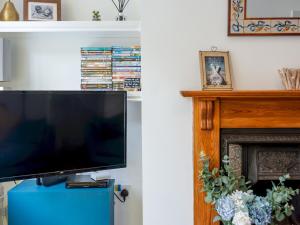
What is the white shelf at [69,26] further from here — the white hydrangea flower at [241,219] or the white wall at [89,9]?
the white hydrangea flower at [241,219]

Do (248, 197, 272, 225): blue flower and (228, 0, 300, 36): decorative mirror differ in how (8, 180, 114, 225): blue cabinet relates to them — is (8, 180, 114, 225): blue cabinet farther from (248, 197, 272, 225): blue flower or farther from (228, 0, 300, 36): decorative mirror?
(228, 0, 300, 36): decorative mirror

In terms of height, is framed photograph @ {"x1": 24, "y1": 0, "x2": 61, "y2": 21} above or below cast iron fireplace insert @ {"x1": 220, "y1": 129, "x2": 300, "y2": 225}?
above

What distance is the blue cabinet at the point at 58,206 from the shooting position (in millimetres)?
2057

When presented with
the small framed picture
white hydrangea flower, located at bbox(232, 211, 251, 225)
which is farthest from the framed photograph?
white hydrangea flower, located at bbox(232, 211, 251, 225)

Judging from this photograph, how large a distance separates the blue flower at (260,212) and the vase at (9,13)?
1918mm

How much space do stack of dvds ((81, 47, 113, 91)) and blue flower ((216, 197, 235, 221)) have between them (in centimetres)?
110

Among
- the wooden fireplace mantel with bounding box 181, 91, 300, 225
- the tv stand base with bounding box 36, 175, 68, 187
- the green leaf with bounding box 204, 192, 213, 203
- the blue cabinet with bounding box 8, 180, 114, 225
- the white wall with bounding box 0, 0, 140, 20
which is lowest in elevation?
the blue cabinet with bounding box 8, 180, 114, 225

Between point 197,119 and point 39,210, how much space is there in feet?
3.73

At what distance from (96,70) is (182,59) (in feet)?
2.06

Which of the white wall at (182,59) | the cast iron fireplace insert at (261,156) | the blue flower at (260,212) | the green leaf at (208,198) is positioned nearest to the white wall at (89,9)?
the white wall at (182,59)

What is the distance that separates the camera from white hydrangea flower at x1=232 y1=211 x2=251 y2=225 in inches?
67.0

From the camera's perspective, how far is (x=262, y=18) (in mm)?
2049

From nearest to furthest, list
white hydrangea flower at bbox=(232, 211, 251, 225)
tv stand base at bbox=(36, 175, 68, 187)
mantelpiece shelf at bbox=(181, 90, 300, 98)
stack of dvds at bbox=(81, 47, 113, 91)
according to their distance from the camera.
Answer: white hydrangea flower at bbox=(232, 211, 251, 225) → mantelpiece shelf at bbox=(181, 90, 300, 98) → tv stand base at bbox=(36, 175, 68, 187) → stack of dvds at bbox=(81, 47, 113, 91)

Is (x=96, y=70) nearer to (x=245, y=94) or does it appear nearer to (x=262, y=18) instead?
(x=245, y=94)
